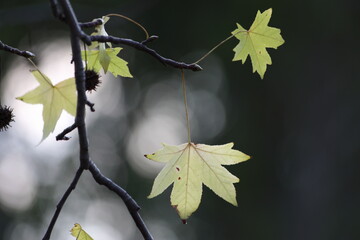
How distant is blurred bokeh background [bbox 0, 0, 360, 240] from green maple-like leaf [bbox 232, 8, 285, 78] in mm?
4566

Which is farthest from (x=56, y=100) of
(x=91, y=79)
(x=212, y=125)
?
(x=212, y=125)

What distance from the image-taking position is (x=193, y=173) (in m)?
1.09

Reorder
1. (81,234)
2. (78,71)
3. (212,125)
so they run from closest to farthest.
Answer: (78,71)
(81,234)
(212,125)

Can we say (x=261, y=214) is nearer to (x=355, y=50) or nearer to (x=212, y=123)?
(x=212, y=123)

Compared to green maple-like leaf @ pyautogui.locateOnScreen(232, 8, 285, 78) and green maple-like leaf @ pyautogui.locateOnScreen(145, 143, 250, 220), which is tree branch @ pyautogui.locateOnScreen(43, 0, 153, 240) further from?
green maple-like leaf @ pyautogui.locateOnScreen(232, 8, 285, 78)

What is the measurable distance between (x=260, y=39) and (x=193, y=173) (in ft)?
0.90

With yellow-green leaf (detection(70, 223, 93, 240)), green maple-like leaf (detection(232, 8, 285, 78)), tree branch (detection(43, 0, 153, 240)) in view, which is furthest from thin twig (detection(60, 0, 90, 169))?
green maple-like leaf (detection(232, 8, 285, 78))

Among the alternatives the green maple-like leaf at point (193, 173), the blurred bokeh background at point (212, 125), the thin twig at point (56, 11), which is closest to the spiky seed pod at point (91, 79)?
the green maple-like leaf at point (193, 173)

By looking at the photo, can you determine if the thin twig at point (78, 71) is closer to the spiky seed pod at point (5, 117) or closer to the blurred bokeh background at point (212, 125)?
the spiky seed pod at point (5, 117)

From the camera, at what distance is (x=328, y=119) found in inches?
277

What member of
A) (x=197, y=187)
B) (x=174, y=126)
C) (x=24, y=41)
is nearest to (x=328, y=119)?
(x=174, y=126)

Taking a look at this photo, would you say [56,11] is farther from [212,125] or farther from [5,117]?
[212,125]

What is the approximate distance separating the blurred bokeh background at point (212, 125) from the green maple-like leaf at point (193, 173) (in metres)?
4.58

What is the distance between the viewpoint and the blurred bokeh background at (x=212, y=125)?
6.65 m
